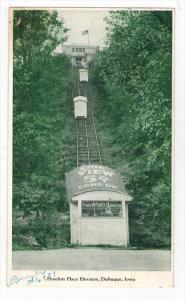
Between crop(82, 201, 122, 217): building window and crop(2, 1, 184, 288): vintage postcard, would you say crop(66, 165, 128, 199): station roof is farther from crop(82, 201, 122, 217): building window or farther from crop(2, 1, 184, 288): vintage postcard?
crop(82, 201, 122, 217): building window

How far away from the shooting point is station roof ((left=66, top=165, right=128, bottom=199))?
21.9ft

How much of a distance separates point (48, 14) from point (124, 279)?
3.02 m

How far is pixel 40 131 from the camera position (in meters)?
6.90

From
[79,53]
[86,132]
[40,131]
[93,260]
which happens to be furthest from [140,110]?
[93,260]

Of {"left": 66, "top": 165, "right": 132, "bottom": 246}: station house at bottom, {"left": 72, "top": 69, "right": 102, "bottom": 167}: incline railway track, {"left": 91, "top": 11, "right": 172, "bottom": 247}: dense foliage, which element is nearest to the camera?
{"left": 66, "top": 165, "right": 132, "bottom": 246}: station house at bottom

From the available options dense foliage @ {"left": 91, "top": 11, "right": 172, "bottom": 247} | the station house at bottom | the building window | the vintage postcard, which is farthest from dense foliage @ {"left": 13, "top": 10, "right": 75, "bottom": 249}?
dense foliage @ {"left": 91, "top": 11, "right": 172, "bottom": 247}

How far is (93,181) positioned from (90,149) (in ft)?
1.44

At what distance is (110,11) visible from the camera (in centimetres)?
658

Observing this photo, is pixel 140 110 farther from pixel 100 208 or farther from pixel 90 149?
pixel 100 208

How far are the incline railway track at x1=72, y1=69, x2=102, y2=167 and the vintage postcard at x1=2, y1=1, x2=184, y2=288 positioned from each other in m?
0.01

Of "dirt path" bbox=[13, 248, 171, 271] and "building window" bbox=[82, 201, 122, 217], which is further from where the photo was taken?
"building window" bbox=[82, 201, 122, 217]

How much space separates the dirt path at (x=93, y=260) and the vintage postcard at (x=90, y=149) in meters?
0.01

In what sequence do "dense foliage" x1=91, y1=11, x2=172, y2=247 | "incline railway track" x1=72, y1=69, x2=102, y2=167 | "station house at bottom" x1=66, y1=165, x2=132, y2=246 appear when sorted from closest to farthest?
1. "station house at bottom" x1=66, y1=165, x2=132, y2=246
2. "dense foliage" x1=91, y1=11, x2=172, y2=247
3. "incline railway track" x1=72, y1=69, x2=102, y2=167

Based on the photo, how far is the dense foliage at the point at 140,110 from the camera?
667 cm
